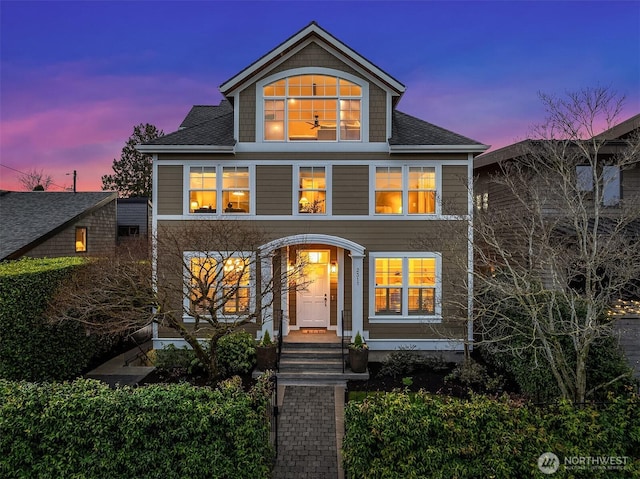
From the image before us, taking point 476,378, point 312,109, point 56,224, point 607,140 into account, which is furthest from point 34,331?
point 607,140

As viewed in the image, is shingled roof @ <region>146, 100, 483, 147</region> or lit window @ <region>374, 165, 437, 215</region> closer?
shingled roof @ <region>146, 100, 483, 147</region>

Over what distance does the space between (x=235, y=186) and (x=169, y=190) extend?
2200 millimetres

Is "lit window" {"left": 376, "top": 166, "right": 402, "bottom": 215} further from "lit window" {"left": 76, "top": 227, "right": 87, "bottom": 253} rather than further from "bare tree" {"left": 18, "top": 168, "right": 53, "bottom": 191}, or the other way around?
"bare tree" {"left": 18, "top": 168, "right": 53, "bottom": 191}

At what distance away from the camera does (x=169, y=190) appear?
447 inches

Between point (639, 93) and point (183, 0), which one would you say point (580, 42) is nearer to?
point (639, 93)

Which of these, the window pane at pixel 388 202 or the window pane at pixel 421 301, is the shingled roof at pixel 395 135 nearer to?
the window pane at pixel 388 202

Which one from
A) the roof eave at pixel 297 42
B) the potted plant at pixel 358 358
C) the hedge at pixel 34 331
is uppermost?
the roof eave at pixel 297 42

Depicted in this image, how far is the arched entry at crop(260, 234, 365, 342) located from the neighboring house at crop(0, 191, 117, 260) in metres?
9.49

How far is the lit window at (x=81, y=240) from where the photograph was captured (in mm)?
16031

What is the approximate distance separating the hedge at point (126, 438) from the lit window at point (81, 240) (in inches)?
511

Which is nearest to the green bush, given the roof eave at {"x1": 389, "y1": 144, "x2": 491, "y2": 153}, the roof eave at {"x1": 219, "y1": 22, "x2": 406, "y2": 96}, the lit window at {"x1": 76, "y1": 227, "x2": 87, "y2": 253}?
the roof eave at {"x1": 389, "y1": 144, "x2": 491, "y2": 153}

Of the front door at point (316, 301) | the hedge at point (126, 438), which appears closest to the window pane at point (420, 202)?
the front door at point (316, 301)

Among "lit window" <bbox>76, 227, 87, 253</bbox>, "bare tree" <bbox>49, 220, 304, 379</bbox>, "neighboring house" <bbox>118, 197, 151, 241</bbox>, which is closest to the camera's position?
"bare tree" <bbox>49, 220, 304, 379</bbox>

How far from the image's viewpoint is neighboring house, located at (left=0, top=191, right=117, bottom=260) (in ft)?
42.8
